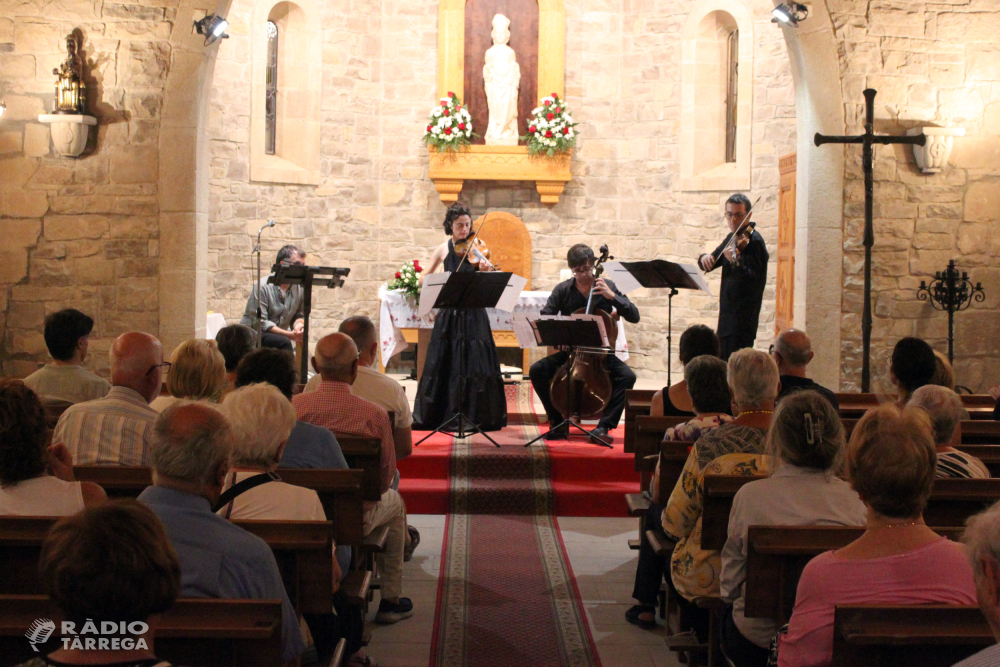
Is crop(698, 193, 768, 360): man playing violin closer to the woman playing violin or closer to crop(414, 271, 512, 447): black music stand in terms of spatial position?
crop(414, 271, 512, 447): black music stand

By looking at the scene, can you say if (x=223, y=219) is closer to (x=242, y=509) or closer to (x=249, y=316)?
(x=249, y=316)

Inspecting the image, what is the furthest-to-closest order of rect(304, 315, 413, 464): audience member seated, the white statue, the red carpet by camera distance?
1. the white statue
2. the red carpet
3. rect(304, 315, 413, 464): audience member seated

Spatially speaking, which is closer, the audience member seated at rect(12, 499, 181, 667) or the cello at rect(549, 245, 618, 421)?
the audience member seated at rect(12, 499, 181, 667)

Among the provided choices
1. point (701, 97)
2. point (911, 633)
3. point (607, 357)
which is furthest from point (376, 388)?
point (701, 97)

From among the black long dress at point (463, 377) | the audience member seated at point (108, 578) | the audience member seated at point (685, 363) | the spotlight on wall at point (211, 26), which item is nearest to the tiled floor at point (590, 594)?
the audience member seated at point (685, 363)

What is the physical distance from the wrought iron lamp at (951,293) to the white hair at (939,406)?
3.91m

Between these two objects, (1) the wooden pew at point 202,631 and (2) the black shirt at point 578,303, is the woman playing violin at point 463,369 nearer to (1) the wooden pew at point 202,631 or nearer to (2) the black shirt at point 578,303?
(2) the black shirt at point 578,303

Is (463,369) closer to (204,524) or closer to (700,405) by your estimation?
(700,405)

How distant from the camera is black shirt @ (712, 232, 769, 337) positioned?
6.42m

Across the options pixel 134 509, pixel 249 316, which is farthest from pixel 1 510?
pixel 249 316

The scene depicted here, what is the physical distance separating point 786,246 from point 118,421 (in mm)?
6799

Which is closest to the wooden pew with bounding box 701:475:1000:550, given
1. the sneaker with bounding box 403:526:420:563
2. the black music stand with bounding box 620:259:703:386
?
the sneaker with bounding box 403:526:420:563

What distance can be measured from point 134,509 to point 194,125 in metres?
5.90

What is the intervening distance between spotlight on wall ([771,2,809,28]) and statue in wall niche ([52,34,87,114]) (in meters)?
4.86
